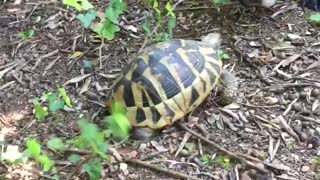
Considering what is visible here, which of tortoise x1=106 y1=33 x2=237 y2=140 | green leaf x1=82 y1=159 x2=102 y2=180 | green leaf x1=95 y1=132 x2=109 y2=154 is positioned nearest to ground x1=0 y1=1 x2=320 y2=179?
tortoise x1=106 y1=33 x2=237 y2=140

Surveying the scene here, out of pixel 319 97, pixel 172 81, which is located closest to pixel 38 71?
pixel 172 81

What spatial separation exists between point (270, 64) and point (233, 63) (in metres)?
0.23

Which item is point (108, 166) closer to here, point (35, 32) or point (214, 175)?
point (214, 175)

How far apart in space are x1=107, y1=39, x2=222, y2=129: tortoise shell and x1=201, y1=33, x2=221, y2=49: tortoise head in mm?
382

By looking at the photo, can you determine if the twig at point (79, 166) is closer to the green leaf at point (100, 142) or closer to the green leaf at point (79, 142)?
the green leaf at point (79, 142)

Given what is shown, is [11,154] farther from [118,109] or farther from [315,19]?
[315,19]

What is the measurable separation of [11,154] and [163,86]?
87 cm

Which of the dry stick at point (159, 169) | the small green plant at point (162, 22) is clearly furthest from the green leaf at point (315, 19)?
the dry stick at point (159, 169)

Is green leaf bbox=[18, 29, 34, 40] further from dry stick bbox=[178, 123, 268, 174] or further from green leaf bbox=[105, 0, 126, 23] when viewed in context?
dry stick bbox=[178, 123, 268, 174]

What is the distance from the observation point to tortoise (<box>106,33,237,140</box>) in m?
3.20

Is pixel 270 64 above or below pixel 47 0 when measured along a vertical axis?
below

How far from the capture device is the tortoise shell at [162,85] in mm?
3201

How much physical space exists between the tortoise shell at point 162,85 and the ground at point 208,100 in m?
0.13

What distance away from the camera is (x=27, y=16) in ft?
14.2
